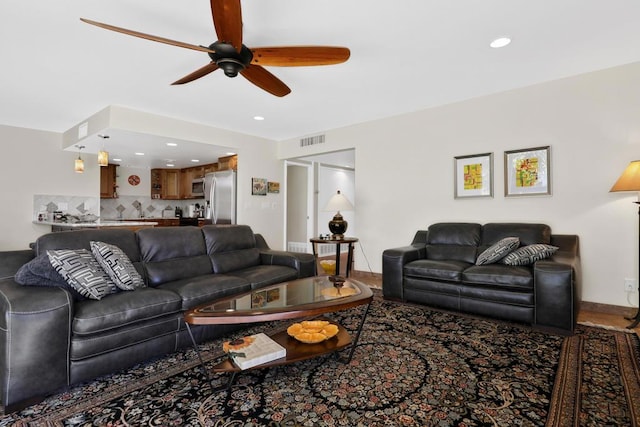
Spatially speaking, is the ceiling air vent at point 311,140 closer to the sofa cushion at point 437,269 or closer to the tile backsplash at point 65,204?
the sofa cushion at point 437,269

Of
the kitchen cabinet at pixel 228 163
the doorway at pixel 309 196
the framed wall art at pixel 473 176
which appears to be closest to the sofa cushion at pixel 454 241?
the framed wall art at pixel 473 176

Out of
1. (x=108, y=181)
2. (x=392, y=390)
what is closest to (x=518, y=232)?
(x=392, y=390)

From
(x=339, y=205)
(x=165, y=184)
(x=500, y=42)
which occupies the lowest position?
(x=339, y=205)

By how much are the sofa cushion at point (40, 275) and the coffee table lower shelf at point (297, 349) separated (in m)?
1.19

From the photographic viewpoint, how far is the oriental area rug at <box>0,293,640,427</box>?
1574 millimetres

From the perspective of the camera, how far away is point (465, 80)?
3.53 metres

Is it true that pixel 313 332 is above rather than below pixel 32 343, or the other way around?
below

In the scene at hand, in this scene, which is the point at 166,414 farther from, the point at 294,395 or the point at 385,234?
the point at 385,234

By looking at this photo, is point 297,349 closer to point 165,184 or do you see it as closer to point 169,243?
point 169,243

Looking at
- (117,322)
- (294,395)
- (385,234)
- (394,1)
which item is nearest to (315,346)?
(294,395)

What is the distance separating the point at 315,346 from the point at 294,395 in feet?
1.03

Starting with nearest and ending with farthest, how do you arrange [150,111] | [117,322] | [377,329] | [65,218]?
[117,322], [377,329], [150,111], [65,218]

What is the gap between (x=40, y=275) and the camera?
196 centimetres

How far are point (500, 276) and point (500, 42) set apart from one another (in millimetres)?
2070
